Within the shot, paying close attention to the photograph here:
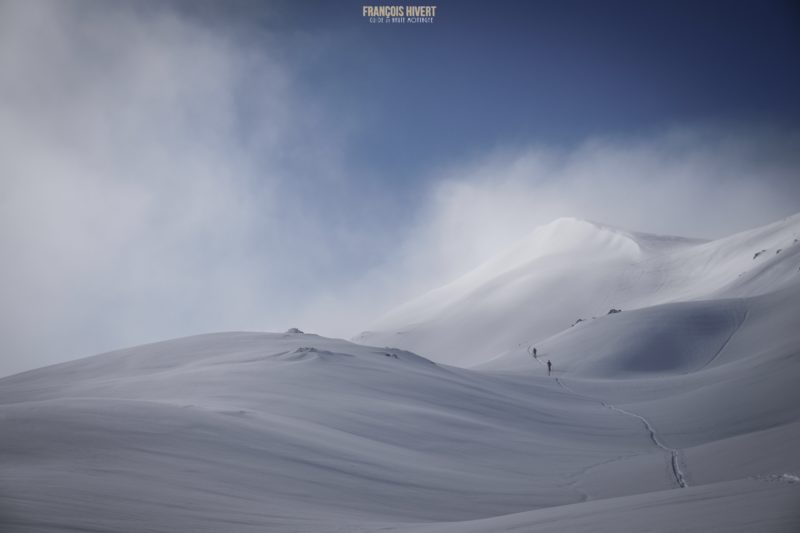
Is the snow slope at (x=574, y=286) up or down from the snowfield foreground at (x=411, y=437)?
up

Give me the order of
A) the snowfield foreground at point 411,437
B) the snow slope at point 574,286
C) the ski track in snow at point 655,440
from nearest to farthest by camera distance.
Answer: the snowfield foreground at point 411,437
the ski track in snow at point 655,440
the snow slope at point 574,286

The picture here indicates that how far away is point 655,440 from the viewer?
23.6 m

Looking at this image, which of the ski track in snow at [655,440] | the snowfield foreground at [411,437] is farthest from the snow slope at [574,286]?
the ski track in snow at [655,440]

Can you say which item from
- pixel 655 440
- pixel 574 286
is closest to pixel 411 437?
pixel 655 440

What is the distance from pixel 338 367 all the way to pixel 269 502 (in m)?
18.7

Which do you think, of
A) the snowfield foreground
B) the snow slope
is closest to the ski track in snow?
the snowfield foreground

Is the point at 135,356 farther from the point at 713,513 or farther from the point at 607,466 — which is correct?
the point at 713,513

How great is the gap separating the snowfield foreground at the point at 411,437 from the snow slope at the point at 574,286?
4102 cm

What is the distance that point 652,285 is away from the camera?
108 metres

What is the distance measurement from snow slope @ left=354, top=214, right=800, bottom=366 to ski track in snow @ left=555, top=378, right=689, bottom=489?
4339 cm

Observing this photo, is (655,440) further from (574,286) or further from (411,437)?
(574,286)

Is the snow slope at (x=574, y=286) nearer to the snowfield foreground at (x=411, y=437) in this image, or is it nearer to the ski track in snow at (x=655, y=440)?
the snowfield foreground at (x=411, y=437)

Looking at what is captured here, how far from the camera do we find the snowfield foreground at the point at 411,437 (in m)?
9.08

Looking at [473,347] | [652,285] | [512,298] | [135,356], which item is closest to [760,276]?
[652,285]
